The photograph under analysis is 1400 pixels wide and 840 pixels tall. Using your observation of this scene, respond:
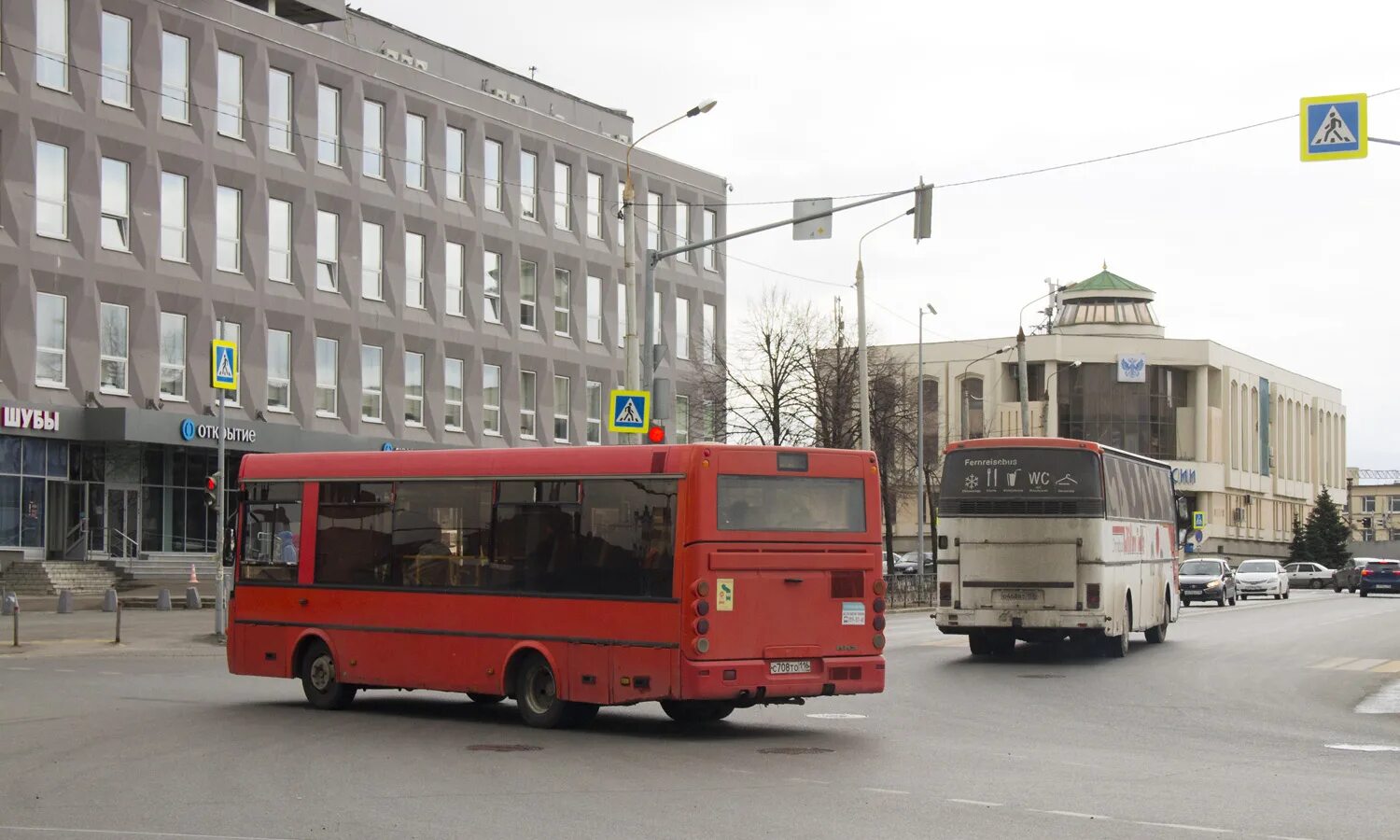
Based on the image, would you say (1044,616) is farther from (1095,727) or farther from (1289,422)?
(1289,422)

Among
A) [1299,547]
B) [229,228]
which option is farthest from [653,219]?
[1299,547]

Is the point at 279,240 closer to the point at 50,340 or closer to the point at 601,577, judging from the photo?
the point at 50,340

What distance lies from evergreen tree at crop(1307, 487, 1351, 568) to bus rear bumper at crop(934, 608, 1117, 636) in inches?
3957

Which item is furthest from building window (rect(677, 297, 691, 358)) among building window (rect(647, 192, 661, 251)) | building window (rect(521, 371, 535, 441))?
building window (rect(521, 371, 535, 441))

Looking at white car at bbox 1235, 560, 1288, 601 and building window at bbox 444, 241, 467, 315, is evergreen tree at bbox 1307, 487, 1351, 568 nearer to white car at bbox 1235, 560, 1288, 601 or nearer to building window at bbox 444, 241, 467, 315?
white car at bbox 1235, 560, 1288, 601

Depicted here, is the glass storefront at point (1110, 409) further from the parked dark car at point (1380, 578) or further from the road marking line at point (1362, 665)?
the road marking line at point (1362, 665)

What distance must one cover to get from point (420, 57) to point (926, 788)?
5155cm

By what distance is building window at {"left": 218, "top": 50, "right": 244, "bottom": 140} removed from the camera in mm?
49219

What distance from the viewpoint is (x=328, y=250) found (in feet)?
174

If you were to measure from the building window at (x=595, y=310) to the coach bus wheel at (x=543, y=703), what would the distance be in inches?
1848

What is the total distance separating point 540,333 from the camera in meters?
61.0

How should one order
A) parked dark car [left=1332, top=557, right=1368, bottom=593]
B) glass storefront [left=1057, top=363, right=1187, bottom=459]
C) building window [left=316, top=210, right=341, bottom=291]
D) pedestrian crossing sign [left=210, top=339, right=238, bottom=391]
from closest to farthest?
pedestrian crossing sign [left=210, top=339, right=238, bottom=391] < building window [left=316, top=210, right=341, bottom=291] < parked dark car [left=1332, top=557, right=1368, bottom=593] < glass storefront [left=1057, top=363, right=1187, bottom=459]

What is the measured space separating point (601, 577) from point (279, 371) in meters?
37.0

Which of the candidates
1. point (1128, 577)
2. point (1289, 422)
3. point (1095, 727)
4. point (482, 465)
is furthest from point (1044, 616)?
point (1289, 422)
